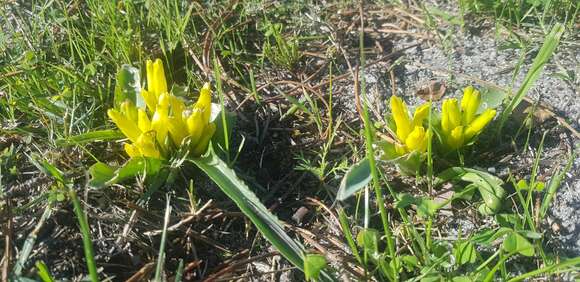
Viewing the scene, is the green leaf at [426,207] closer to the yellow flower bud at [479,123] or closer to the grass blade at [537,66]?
the yellow flower bud at [479,123]

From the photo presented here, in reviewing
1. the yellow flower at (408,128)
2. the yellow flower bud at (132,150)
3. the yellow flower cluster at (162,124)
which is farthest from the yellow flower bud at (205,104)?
the yellow flower at (408,128)

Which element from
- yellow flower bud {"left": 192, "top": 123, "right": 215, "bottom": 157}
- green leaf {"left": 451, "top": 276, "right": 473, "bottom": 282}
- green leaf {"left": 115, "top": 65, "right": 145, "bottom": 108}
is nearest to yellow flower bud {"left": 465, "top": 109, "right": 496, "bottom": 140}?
green leaf {"left": 451, "top": 276, "right": 473, "bottom": 282}

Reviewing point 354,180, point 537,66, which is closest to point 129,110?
→ point 354,180

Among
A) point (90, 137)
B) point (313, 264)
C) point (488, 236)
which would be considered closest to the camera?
point (313, 264)

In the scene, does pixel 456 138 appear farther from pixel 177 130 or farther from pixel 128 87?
pixel 128 87

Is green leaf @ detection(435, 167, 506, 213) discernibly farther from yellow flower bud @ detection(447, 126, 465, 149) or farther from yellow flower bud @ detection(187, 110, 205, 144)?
yellow flower bud @ detection(187, 110, 205, 144)

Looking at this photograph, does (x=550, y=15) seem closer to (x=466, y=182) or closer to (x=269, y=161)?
(x=466, y=182)
